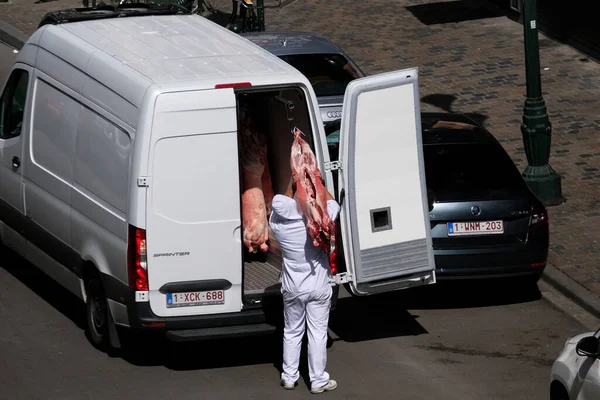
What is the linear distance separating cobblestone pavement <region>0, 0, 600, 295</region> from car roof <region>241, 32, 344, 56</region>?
255 centimetres

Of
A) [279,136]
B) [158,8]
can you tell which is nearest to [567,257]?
[279,136]

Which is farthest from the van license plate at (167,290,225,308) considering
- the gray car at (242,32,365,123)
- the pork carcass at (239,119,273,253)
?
the gray car at (242,32,365,123)

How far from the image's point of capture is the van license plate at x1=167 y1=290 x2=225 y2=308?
9.14m

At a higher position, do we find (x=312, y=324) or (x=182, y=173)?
(x=182, y=173)

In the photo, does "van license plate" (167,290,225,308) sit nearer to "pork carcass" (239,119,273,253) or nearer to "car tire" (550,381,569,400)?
"pork carcass" (239,119,273,253)

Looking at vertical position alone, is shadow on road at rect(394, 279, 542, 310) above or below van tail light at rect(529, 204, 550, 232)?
below

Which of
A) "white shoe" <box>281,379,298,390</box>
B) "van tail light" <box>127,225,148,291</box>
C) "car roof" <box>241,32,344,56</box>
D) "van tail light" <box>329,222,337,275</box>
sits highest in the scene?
"car roof" <box>241,32,344,56</box>

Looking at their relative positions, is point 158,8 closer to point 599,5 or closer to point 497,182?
point 497,182

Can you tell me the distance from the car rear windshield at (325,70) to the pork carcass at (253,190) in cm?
427

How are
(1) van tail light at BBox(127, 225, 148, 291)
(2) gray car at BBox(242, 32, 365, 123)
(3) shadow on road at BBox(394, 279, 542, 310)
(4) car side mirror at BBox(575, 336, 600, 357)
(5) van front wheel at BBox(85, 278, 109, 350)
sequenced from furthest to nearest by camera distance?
(2) gray car at BBox(242, 32, 365, 123) < (3) shadow on road at BBox(394, 279, 542, 310) < (5) van front wheel at BBox(85, 278, 109, 350) < (1) van tail light at BBox(127, 225, 148, 291) < (4) car side mirror at BBox(575, 336, 600, 357)

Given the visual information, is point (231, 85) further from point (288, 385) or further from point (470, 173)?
point (470, 173)

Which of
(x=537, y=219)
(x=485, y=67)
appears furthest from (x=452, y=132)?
(x=485, y=67)

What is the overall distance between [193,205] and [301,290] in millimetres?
1011

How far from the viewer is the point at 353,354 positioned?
9977 millimetres
